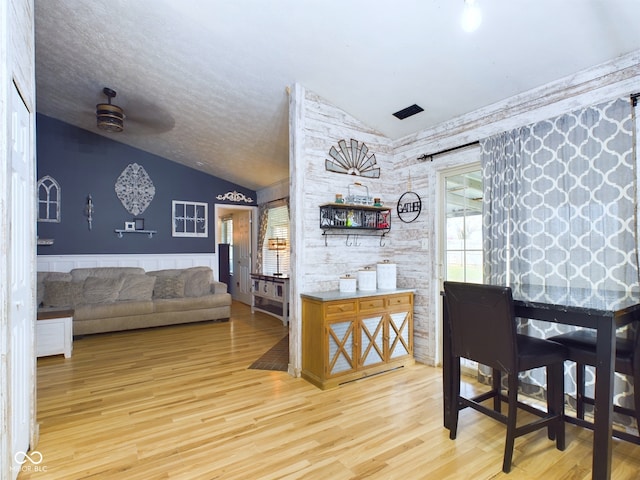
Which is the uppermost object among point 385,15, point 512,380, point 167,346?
point 385,15

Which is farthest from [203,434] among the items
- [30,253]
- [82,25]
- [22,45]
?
[82,25]

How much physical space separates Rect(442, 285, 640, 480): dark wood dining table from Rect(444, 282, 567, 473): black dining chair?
0.19m

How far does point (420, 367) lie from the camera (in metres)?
3.60

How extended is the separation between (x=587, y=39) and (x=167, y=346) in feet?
16.7

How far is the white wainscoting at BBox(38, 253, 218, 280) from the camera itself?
18.7 ft

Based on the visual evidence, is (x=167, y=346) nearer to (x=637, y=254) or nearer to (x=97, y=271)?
(x=97, y=271)

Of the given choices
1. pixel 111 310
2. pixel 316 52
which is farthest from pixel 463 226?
pixel 111 310

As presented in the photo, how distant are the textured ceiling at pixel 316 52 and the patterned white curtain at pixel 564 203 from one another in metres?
0.46

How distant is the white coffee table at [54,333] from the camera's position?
383cm

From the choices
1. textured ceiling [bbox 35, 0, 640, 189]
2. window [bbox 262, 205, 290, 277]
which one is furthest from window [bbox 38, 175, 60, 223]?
window [bbox 262, 205, 290, 277]

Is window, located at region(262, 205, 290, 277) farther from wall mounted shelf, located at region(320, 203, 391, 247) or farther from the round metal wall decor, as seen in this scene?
the round metal wall decor

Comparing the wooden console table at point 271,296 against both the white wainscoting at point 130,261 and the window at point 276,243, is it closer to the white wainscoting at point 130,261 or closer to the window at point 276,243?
the window at point 276,243

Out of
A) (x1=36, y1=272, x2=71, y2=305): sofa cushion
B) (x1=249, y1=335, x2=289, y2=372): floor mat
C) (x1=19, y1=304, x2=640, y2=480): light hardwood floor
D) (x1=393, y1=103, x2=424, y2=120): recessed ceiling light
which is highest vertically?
(x1=393, y1=103, x2=424, y2=120): recessed ceiling light

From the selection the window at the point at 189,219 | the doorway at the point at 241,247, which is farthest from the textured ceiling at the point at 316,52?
the doorway at the point at 241,247
